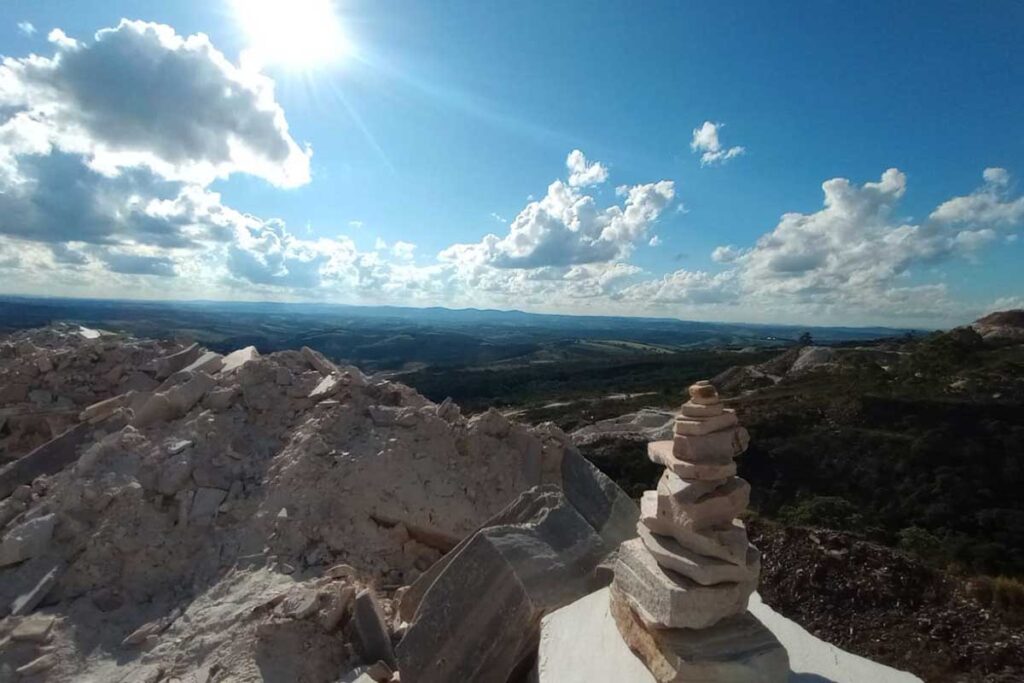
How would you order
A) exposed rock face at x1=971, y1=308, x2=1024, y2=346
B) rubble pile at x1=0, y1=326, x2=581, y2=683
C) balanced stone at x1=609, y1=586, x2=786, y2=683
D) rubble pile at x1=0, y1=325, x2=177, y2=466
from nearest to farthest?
balanced stone at x1=609, y1=586, x2=786, y2=683, rubble pile at x1=0, y1=326, x2=581, y2=683, rubble pile at x1=0, y1=325, x2=177, y2=466, exposed rock face at x1=971, y1=308, x2=1024, y2=346

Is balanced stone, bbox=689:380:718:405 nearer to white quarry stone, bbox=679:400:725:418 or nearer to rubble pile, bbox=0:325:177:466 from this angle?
white quarry stone, bbox=679:400:725:418

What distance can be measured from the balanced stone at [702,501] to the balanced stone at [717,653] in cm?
75

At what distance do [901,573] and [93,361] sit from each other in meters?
14.9

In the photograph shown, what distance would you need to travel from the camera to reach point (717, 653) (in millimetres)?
4117

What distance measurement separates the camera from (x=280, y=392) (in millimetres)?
10328

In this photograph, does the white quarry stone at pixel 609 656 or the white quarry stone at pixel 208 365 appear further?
the white quarry stone at pixel 208 365

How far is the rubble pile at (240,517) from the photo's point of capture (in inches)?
246

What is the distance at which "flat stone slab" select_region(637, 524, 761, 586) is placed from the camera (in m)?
4.28

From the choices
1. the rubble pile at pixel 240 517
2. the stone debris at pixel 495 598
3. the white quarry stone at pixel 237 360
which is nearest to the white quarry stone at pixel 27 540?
the rubble pile at pixel 240 517

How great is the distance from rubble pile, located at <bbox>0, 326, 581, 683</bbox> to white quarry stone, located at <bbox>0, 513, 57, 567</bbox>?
0.02 m

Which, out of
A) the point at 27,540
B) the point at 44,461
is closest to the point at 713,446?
the point at 27,540

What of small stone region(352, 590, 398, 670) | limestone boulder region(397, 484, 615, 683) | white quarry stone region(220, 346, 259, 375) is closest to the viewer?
limestone boulder region(397, 484, 615, 683)

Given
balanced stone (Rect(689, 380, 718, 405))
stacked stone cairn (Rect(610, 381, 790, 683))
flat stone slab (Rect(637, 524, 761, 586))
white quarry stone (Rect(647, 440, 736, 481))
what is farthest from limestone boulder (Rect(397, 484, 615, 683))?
balanced stone (Rect(689, 380, 718, 405))

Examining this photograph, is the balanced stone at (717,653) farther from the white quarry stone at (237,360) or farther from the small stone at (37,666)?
the white quarry stone at (237,360)
